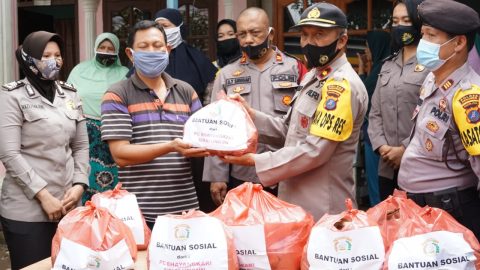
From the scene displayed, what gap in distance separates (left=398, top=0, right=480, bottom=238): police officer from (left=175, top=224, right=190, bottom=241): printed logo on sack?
3.61 feet

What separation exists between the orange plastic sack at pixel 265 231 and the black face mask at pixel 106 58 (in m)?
3.24

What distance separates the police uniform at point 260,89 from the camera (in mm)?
3598

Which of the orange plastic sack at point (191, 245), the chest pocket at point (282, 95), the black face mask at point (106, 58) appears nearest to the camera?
the orange plastic sack at point (191, 245)

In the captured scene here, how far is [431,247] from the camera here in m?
1.93

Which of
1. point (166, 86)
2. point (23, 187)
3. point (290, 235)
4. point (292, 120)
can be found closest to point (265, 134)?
point (292, 120)

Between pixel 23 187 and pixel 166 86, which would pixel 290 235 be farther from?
pixel 23 187

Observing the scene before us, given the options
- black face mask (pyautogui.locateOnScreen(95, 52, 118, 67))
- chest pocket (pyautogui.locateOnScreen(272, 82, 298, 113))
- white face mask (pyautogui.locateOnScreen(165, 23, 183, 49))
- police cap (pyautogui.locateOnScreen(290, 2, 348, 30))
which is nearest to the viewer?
police cap (pyautogui.locateOnScreen(290, 2, 348, 30))

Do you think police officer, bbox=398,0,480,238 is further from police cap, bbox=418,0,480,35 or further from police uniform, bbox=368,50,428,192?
police uniform, bbox=368,50,428,192

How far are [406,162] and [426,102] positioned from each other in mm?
268

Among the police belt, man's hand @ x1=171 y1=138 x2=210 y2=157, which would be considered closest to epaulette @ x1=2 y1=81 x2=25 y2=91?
man's hand @ x1=171 y1=138 x2=210 y2=157

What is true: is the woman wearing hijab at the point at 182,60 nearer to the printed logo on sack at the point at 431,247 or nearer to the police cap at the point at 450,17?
the police cap at the point at 450,17

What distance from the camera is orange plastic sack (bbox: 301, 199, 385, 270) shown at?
1.96m

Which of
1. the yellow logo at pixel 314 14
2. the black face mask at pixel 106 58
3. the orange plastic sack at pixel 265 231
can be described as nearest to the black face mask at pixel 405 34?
the yellow logo at pixel 314 14

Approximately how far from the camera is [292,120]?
286 centimetres
